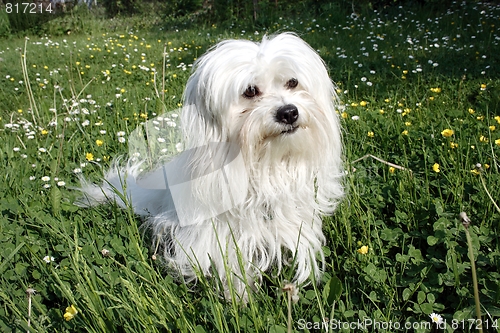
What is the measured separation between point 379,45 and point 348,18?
2794 mm

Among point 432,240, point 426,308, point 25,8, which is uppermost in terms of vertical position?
point 25,8

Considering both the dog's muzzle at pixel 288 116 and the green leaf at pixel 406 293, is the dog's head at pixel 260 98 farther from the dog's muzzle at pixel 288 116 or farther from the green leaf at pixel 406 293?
the green leaf at pixel 406 293

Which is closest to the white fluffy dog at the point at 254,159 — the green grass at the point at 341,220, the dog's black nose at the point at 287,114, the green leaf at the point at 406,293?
the dog's black nose at the point at 287,114

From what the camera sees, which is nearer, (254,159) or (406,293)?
(406,293)

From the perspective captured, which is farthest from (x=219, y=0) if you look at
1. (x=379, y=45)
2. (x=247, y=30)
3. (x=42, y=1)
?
(x=379, y=45)

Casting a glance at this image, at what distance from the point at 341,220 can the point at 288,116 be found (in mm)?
664

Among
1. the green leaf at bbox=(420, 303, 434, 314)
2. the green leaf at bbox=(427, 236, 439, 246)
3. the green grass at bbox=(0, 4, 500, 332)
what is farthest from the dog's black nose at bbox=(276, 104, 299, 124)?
the green leaf at bbox=(420, 303, 434, 314)

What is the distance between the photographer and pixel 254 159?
76.1 inches

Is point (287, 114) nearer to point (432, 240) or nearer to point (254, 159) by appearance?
point (254, 159)

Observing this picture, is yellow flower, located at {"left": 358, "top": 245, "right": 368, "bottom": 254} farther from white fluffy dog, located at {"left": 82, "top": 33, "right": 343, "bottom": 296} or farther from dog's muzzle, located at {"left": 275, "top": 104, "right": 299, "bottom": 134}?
dog's muzzle, located at {"left": 275, "top": 104, "right": 299, "bottom": 134}

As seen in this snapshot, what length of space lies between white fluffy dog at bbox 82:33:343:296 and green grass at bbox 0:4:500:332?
0.51ft

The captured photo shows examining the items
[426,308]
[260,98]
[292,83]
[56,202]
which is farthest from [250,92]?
[56,202]

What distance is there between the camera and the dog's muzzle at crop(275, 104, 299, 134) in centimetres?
183

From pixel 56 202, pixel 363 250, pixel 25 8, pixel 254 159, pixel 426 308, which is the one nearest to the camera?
pixel 426 308
